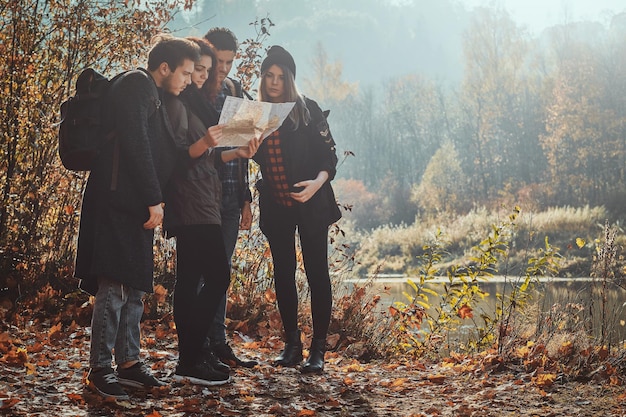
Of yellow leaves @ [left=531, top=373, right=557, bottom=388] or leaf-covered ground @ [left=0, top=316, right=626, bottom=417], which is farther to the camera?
yellow leaves @ [left=531, top=373, right=557, bottom=388]

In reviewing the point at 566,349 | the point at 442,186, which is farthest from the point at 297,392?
the point at 442,186

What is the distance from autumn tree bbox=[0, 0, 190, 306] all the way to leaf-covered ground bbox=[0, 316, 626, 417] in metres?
1.50

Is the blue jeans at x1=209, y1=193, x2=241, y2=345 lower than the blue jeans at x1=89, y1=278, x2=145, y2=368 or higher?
higher

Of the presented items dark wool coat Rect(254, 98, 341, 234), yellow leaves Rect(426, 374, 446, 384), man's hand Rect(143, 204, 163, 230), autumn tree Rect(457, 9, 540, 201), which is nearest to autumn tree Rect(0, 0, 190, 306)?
dark wool coat Rect(254, 98, 341, 234)

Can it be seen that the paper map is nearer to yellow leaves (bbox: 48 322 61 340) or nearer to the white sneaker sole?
the white sneaker sole

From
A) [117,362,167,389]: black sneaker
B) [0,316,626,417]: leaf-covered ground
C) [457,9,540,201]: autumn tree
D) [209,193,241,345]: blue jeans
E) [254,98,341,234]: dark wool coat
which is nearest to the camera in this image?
[0,316,626,417]: leaf-covered ground

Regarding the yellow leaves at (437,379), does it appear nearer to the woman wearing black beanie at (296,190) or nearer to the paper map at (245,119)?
the woman wearing black beanie at (296,190)

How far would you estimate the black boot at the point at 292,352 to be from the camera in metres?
4.47

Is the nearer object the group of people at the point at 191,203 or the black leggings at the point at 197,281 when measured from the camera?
the group of people at the point at 191,203

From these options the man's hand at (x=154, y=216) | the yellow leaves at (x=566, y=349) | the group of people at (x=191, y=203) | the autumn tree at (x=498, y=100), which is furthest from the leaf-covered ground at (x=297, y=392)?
the autumn tree at (x=498, y=100)

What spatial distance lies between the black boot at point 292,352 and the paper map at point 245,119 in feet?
4.72

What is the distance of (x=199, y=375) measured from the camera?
377cm

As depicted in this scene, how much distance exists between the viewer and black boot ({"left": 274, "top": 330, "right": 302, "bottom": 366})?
14.7 ft

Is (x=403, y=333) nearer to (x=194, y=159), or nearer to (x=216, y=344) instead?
(x=216, y=344)
